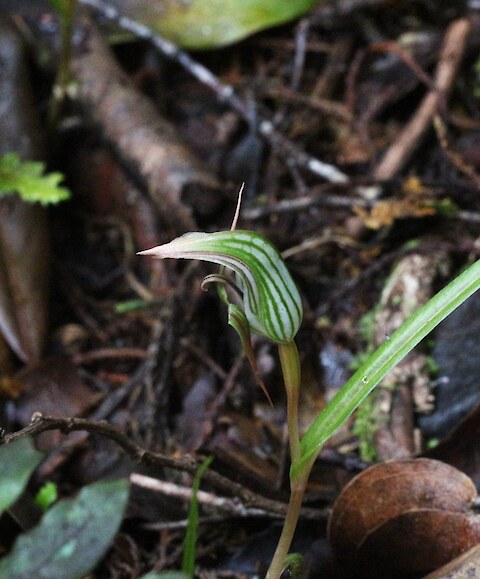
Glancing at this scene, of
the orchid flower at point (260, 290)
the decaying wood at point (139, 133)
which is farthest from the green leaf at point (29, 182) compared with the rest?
the orchid flower at point (260, 290)

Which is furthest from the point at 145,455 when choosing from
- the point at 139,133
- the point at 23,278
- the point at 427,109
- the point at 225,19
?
the point at 225,19

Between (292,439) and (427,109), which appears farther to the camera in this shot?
(427,109)

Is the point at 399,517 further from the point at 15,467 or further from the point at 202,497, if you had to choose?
the point at 15,467

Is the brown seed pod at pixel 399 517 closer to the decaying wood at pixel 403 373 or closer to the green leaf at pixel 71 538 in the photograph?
the decaying wood at pixel 403 373

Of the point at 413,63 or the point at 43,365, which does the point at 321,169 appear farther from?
the point at 43,365

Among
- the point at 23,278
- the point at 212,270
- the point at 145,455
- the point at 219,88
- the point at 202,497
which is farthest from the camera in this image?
the point at 219,88

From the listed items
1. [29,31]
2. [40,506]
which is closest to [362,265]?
[40,506]

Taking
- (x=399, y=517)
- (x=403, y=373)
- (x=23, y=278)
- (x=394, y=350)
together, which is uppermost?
(x=394, y=350)
